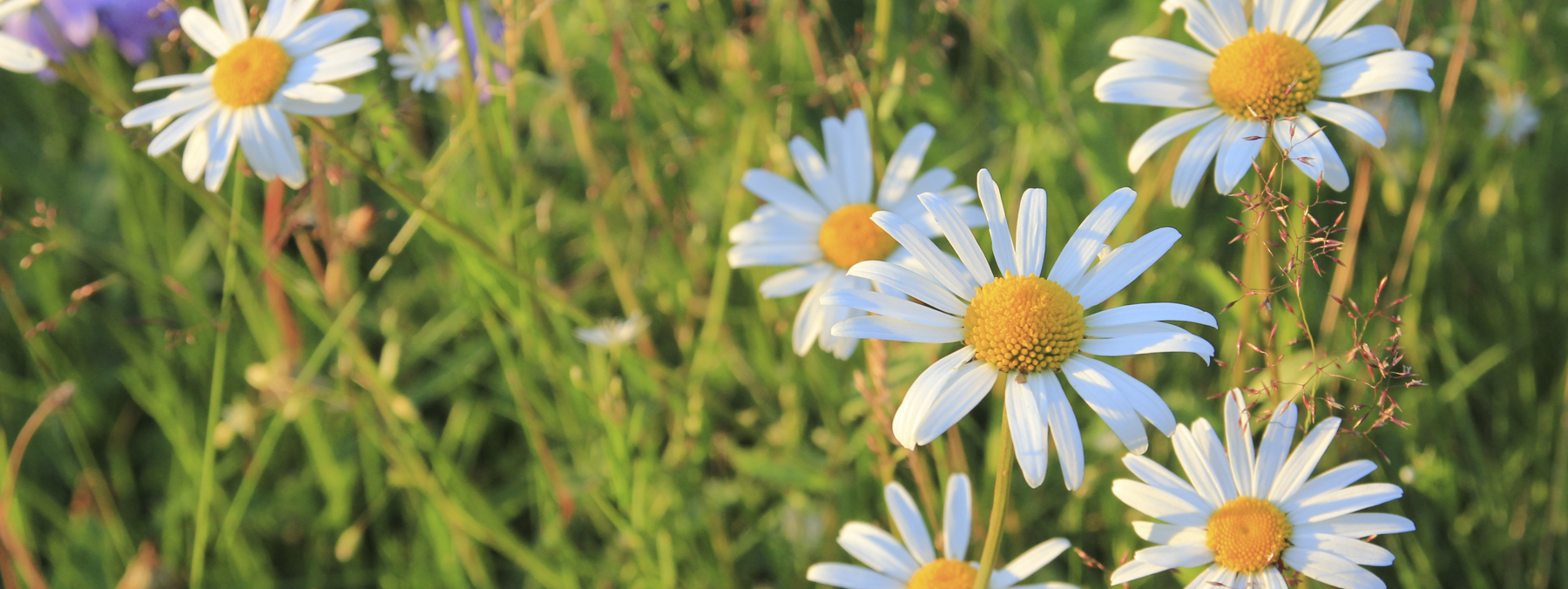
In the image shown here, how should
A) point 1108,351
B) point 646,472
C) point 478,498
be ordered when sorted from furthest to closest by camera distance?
1. point 478,498
2. point 646,472
3. point 1108,351

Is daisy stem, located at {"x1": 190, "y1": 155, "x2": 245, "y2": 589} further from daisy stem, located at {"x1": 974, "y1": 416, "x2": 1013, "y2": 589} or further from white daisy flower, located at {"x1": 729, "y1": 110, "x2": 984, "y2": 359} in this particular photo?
daisy stem, located at {"x1": 974, "y1": 416, "x2": 1013, "y2": 589}

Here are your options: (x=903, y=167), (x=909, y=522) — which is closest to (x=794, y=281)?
(x=903, y=167)

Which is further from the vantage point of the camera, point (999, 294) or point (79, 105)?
point (79, 105)

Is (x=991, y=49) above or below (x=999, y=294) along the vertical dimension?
above

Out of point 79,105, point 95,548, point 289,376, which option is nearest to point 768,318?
point 289,376

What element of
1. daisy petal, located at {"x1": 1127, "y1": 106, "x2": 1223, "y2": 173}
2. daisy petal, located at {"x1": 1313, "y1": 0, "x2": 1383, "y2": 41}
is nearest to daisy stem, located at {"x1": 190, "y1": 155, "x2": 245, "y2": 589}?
daisy petal, located at {"x1": 1127, "y1": 106, "x2": 1223, "y2": 173}

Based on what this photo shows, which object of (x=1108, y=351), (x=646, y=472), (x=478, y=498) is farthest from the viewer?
(x=478, y=498)

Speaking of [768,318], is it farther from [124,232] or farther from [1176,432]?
[124,232]
